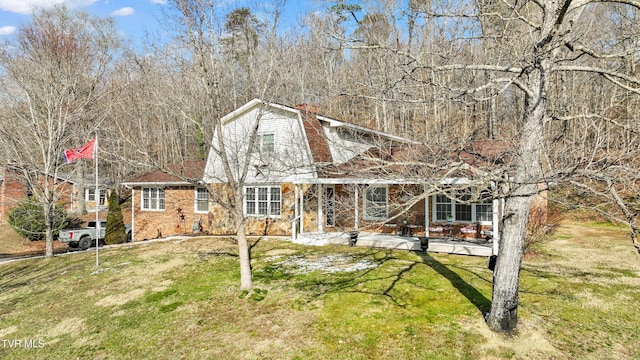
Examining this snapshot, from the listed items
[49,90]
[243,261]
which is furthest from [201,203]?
[243,261]

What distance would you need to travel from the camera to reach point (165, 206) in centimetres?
1867

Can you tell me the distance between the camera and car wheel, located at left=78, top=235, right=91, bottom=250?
17.4m

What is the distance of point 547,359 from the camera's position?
477cm

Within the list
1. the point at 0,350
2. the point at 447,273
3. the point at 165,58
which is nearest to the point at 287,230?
the point at 447,273

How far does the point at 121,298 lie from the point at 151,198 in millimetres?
12311

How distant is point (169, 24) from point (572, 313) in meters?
10.0

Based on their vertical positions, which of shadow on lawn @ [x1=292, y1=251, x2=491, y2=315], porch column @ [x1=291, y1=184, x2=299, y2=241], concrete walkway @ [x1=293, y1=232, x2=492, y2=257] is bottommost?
shadow on lawn @ [x1=292, y1=251, x2=491, y2=315]

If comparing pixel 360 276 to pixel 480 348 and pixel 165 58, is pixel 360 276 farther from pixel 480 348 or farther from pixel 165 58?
pixel 165 58

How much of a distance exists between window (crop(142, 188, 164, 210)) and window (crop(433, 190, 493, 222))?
14473 mm

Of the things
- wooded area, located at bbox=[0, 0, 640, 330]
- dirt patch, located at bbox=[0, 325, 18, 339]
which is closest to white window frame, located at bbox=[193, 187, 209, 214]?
wooded area, located at bbox=[0, 0, 640, 330]

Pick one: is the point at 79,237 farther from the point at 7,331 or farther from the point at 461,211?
the point at 461,211

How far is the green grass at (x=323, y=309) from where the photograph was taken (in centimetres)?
531

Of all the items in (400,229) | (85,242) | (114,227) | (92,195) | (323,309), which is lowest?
(85,242)

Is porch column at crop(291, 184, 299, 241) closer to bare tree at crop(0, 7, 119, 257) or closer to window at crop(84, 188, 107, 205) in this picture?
bare tree at crop(0, 7, 119, 257)
